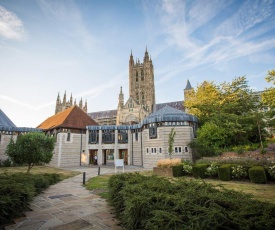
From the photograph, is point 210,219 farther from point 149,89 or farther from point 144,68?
point 144,68

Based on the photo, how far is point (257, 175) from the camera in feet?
40.4

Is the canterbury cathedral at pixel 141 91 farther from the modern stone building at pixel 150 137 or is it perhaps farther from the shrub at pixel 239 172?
the shrub at pixel 239 172

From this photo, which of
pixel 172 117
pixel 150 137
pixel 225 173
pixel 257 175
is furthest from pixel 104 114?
pixel 257 175

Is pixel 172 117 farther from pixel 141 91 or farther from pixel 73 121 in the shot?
pixel 141 91

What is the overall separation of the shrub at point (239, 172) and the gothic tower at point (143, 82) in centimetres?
4841

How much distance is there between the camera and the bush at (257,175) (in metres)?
12.1

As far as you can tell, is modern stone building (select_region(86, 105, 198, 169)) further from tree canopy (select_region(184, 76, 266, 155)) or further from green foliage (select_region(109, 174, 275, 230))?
green foliage (select_region(109, 174, 275, 230))

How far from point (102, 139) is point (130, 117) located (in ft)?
61.7

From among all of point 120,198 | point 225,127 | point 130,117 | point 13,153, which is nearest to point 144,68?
point 130,117

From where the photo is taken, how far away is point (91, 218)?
5.74 meters

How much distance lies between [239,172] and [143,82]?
57.4 meters

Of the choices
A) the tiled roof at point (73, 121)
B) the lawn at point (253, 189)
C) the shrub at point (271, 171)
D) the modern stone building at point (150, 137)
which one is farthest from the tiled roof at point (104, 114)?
the shrub at point (271, 171)

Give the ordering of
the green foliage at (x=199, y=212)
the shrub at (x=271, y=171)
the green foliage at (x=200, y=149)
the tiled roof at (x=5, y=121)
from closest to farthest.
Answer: the green foliage at (x=199, y=212) → the shrub at (x=271, y=171) → the green foliage at (x=200, y=149) → the tiled roof at (x=5, y=121)

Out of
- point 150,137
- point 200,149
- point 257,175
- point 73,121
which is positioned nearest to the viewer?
point 257,175
